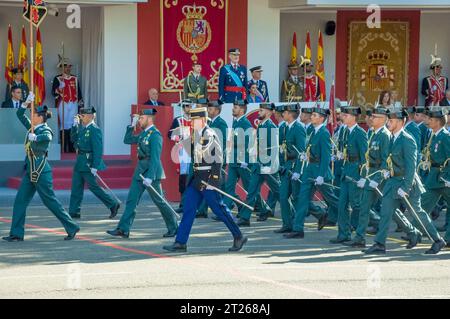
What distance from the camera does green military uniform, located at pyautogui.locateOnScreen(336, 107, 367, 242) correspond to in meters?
16.1

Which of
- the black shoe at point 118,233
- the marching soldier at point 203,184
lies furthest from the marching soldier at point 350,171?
the black shoe at point 118,233

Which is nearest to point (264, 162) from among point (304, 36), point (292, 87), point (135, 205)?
point (135, 205)

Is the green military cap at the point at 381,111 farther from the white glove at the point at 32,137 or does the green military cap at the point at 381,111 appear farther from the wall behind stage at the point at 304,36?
the wall behind stage at the point at 304,36

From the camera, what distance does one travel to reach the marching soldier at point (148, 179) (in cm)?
1631

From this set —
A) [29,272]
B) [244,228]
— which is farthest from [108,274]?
[244,228]

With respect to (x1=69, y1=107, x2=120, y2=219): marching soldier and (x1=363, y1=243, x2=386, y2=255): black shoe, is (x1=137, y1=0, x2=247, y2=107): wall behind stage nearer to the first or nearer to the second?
(x1=69, y1=107, x2=120, y2=219): marching soldier

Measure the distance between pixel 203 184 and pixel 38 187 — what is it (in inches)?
94.4

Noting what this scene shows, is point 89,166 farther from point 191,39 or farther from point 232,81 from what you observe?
point 191,39

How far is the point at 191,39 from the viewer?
24.4 meters

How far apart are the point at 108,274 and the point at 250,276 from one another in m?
1.64

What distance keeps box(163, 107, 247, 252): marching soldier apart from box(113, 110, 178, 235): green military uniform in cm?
121

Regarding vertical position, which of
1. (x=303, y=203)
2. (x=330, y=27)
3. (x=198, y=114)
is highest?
(x=330, y=27)

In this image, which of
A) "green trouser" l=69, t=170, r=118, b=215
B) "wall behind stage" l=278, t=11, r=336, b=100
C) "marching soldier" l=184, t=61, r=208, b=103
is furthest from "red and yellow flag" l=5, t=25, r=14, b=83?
"wall behind stage" l=278, t=11, r=336, b=100

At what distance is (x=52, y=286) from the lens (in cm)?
1250
